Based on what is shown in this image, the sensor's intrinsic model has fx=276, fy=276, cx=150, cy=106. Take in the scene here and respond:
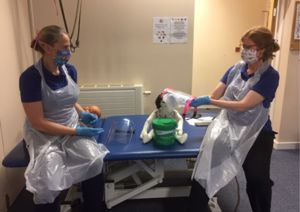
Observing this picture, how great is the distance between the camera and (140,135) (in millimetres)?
1938

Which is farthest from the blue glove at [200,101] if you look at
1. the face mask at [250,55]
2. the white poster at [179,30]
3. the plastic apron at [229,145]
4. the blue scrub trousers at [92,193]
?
the white poster at [179,30]

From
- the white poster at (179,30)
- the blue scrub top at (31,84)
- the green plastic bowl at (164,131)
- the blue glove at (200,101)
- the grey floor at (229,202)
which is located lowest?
the grey floor at (229,202)

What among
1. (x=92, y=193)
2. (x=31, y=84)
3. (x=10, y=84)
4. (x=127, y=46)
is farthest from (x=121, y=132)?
(x=127, y=46)

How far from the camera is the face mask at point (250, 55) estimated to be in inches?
67.8

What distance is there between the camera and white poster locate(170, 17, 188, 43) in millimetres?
2969

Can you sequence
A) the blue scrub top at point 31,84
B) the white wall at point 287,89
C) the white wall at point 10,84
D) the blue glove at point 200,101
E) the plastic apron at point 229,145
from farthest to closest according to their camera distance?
the white wall at point 287,89 < the white wall at point 10,84 < the blue glove at point 200,101 < the plastic apron at point 229,145 < the blue scrub top at point 31,84

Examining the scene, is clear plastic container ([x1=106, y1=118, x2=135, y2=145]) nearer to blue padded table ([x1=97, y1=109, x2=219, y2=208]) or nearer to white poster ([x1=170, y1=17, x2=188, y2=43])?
blue padded table ([x1=97, y1=109, x2=219, y2=208])

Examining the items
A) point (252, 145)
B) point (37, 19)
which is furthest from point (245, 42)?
point (37, 19)

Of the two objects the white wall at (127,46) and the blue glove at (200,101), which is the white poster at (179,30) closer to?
the white wall at (127,46)

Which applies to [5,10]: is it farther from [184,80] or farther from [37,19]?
[184,80]

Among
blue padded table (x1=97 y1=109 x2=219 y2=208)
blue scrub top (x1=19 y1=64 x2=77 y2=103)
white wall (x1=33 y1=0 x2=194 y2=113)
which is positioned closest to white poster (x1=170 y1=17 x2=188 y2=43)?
white wall (x1=33 y1=0 x2=194 y2=113)

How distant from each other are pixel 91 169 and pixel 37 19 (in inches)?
76.8

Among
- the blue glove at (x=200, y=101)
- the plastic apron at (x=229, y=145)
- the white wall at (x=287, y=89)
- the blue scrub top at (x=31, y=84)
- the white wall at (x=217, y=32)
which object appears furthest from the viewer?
the white wall at (x=217, y=32)

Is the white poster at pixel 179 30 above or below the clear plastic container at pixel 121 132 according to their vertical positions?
above
